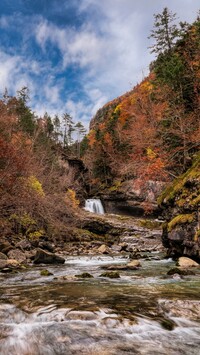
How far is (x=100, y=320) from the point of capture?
226 inches

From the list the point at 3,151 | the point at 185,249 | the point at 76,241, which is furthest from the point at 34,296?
the point at 76,241

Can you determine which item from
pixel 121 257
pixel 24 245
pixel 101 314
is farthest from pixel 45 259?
pixel 101 314

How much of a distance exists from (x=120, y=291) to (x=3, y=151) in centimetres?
1255

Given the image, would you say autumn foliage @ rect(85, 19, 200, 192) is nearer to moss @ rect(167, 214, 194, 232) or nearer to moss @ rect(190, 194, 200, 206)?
moss @ rect(167, 214, 194, 232)

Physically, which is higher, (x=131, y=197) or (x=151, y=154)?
(x=151, y=154)

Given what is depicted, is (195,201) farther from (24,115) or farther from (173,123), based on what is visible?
(24,115)

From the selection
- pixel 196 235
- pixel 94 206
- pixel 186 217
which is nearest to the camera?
pixel 196 235

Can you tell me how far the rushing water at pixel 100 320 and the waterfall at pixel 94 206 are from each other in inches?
1478

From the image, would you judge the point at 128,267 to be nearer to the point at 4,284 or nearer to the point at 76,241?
the point at 4,284

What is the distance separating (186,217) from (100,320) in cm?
1041

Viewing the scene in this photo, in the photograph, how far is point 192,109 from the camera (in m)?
26.0

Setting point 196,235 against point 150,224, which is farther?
point 150,224

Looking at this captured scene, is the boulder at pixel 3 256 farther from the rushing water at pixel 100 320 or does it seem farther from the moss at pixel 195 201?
the moss at pixel 195 201

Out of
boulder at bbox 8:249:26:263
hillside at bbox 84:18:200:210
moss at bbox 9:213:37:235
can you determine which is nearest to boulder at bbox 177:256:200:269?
hillside at bbox 84:18:200:210
